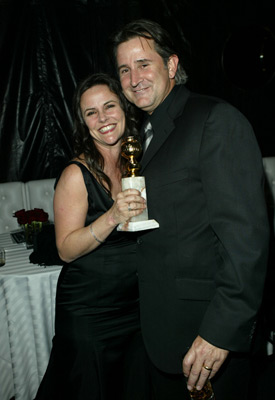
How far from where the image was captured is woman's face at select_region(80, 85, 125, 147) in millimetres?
1899

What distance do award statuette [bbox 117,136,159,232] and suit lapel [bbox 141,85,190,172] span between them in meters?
0.04

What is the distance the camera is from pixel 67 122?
4.74m

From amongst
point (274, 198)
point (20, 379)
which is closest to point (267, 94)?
point (274, 198)

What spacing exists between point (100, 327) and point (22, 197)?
2.88m

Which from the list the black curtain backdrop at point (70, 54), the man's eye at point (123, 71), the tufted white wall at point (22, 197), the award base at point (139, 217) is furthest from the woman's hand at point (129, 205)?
the black curtain backdrop at point (70, 54)

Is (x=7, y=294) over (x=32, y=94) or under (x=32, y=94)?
under

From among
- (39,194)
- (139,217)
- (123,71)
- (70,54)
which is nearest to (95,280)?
(139,217)

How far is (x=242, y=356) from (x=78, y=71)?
431 centimetres

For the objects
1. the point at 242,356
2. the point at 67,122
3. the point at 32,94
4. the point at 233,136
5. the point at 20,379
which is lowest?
the point at 20,379

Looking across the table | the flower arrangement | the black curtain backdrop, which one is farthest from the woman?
the black curtain backdrop

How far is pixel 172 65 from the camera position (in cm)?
153

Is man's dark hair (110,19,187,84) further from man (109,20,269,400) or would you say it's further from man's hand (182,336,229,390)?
man's hand (182,336,229,390)

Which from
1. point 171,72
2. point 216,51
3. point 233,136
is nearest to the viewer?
point 233,136

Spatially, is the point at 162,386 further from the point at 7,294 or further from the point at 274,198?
the point at 274,198
